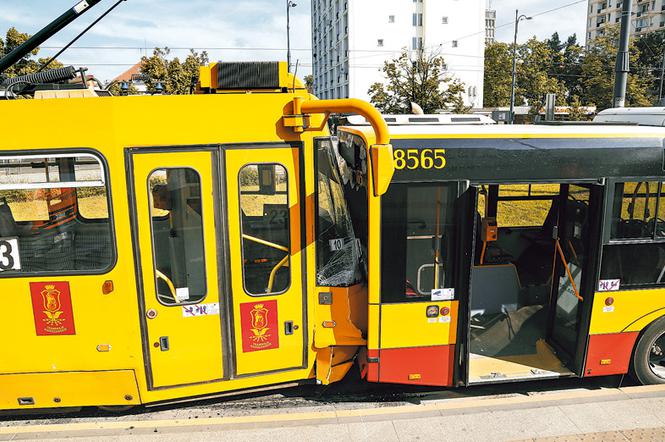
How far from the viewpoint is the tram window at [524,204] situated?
6.42 meters

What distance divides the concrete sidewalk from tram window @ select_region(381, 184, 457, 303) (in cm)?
114

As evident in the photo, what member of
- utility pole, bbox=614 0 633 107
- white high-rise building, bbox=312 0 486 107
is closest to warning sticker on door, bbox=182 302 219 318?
utility pole, bbox=614 0 633 107

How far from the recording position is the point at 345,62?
56.8 metres

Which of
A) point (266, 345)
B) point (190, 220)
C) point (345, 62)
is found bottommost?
point (266, 345)

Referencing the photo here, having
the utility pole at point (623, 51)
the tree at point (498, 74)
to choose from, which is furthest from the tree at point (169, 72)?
the tree at point (498, 74)

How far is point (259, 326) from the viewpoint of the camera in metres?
4.85

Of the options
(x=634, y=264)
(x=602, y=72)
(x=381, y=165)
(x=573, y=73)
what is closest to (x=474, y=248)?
(x=381, y=165)

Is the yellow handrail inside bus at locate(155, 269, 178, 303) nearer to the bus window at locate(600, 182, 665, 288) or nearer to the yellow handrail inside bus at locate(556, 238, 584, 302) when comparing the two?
the yellow handrail inside bus at locate(556, 238, 584, 302)

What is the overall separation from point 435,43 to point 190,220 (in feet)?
183

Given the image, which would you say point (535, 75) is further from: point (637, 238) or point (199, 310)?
point (199, 310)

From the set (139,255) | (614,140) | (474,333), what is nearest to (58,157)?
(139,255)

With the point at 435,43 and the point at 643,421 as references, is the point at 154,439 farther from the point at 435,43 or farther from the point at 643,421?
the point at 435,43

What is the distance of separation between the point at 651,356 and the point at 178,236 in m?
5.33

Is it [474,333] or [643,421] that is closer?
[643,421]
